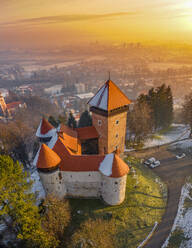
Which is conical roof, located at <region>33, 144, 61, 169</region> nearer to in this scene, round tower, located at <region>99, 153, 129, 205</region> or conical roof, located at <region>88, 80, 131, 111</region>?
round tower, located at <region>99, 153, 129, 205</region>

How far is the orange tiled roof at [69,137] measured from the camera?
936 inches

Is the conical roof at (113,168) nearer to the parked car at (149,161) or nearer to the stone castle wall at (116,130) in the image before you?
the stone castle wall at (116,130)

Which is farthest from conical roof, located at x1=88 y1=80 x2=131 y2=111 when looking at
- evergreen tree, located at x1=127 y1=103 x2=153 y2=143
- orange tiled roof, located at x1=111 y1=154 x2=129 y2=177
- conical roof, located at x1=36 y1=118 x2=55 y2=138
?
evergreen tree, located at x1=127 y1=103 x2=153 y2=143

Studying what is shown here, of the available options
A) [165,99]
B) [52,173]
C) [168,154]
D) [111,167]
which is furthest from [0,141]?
[165,99]

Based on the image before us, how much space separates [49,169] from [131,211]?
12134 millimetres

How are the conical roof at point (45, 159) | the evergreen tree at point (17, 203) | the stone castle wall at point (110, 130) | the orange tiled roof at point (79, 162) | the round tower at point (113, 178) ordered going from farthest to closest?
the stone castle wall at point (110, 130)
the orange tiled roof at point (79, 162)
the round tower at point (113, 178)
the conical roof at point (45, 159)
the evergreen tree at point (17, 203)

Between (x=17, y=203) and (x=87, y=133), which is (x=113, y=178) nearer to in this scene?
(x=87, y=133)

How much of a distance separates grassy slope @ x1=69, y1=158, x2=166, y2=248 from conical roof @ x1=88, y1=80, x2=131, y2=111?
1222cm

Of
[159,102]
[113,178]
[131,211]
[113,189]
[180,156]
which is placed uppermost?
[159,102]

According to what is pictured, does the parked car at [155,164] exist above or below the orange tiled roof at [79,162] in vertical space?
below

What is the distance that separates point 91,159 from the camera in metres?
21.2

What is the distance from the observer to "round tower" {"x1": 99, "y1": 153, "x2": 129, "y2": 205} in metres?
19.8

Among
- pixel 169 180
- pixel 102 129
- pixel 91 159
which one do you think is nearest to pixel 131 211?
pixel 91 159

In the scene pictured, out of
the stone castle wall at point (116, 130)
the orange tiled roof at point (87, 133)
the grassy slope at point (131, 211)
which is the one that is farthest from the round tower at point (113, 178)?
the orange tiled roof at point (87, 133)
